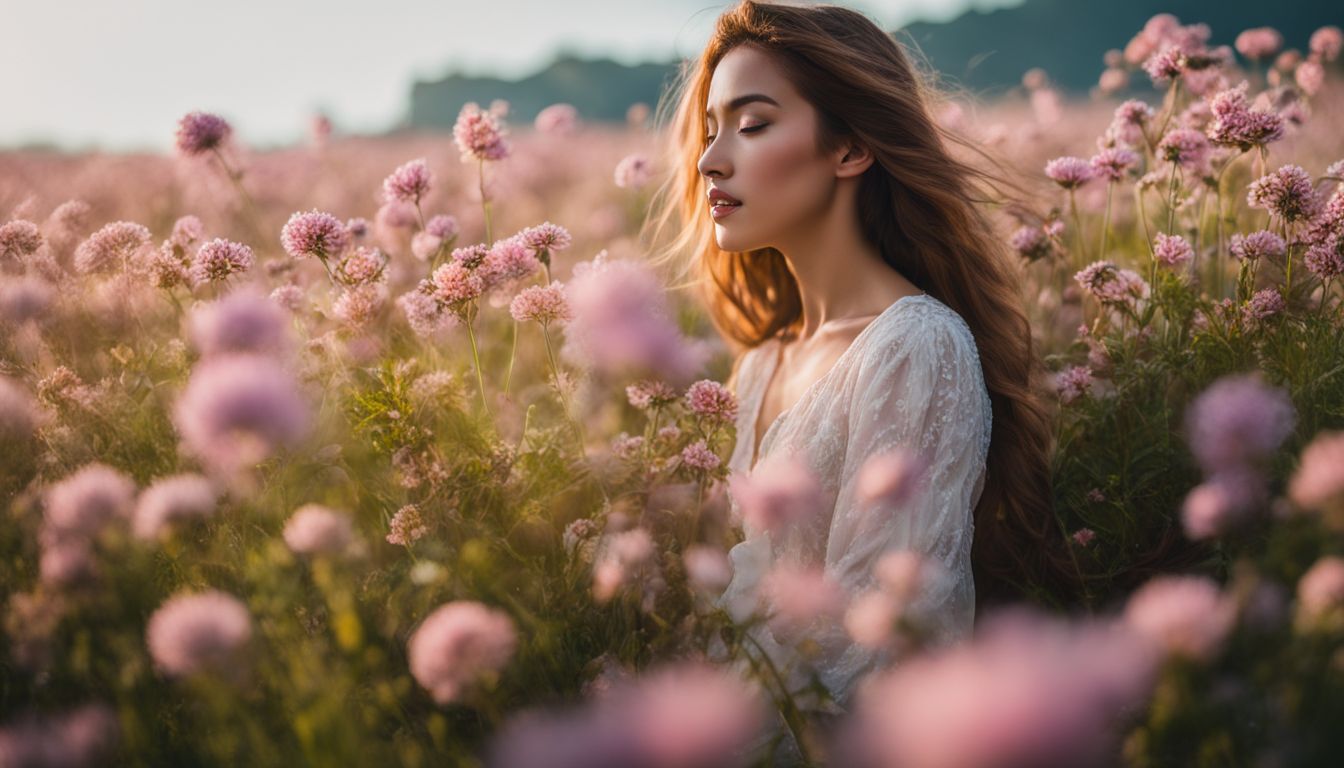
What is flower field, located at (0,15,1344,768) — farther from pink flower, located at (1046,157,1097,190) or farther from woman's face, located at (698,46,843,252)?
woman's face, located at (698,46,843,252)

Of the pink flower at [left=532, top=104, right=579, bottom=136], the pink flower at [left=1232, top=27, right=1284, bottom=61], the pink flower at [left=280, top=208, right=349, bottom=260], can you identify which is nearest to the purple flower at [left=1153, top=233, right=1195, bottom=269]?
the pink flower at [left=1232, top=27, right=1284, bottom=61]

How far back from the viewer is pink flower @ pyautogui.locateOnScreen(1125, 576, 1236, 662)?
0.89 m

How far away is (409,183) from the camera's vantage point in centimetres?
247

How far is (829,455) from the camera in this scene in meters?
2.21

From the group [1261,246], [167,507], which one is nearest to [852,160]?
[1261,246]

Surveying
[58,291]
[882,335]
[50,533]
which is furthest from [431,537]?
[58,291]

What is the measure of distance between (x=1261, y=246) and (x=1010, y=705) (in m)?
2.25

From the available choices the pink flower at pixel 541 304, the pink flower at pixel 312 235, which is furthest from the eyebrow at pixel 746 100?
the pink flower at pixel 312 235

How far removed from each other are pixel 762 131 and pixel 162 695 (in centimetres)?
208

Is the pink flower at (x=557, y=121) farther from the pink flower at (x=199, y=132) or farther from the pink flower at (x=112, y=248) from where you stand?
the pink flower at (x=112, y=248)

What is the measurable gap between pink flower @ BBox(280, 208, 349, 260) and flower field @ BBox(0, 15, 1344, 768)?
0.04 feet

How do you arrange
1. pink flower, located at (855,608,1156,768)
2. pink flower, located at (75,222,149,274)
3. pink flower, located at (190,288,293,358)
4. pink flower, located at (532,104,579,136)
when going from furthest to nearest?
pink flower, located at (532,104,579,136), pink flower, located at (75,222,149,274), pink flower, located at (190,288,293,358), pink flower, located at (855,608,1156,768)

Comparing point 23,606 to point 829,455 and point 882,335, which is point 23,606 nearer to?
point 829,455

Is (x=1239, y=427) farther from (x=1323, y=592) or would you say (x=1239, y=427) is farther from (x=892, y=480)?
(x=892, y=480)
